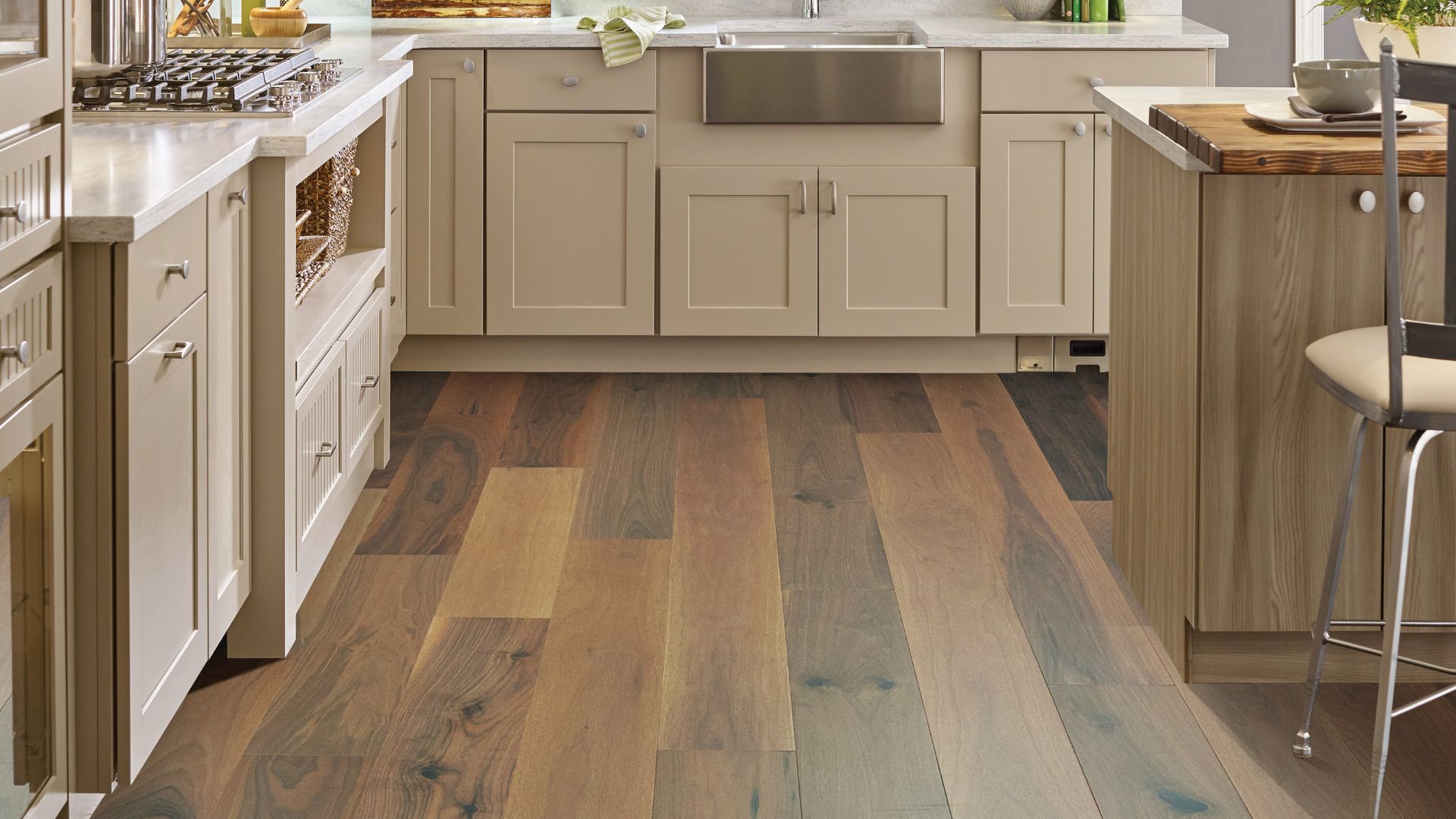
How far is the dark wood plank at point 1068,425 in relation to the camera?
3371 millimetres

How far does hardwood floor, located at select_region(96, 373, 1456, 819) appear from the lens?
6.68 feet

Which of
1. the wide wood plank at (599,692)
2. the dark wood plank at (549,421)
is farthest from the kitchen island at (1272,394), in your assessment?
the dark wood plank at (549,421)

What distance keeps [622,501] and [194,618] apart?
125 cm

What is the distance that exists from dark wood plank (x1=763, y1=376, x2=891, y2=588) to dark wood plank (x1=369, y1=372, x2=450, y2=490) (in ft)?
2.80

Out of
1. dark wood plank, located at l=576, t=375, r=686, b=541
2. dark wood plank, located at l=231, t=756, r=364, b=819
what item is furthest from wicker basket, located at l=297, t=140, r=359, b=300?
dark wood plank, located at l=231, t=756, r=364, b=819

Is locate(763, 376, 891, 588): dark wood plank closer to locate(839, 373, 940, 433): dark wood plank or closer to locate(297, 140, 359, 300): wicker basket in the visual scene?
locate(839, 373, 940, 433): dark wood plank

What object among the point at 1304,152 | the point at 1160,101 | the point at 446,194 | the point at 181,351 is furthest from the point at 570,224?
the point at 1304,152

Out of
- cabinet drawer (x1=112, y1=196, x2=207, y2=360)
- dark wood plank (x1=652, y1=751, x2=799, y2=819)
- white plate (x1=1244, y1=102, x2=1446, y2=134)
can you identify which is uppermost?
white plate (x1=1244, y1=102, x2=1446, y2=134)

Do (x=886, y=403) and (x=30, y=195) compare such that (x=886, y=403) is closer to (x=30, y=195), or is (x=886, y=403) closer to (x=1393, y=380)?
(x=1393, y=380)

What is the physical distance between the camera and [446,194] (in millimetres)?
4070

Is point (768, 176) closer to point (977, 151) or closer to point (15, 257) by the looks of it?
point (977, 151)

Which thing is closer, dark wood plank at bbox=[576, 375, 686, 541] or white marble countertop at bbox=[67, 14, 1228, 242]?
white marble countertop at bbox=[67, 14, 1228, 242]

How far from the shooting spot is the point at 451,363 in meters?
4.27

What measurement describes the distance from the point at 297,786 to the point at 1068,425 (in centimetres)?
230
